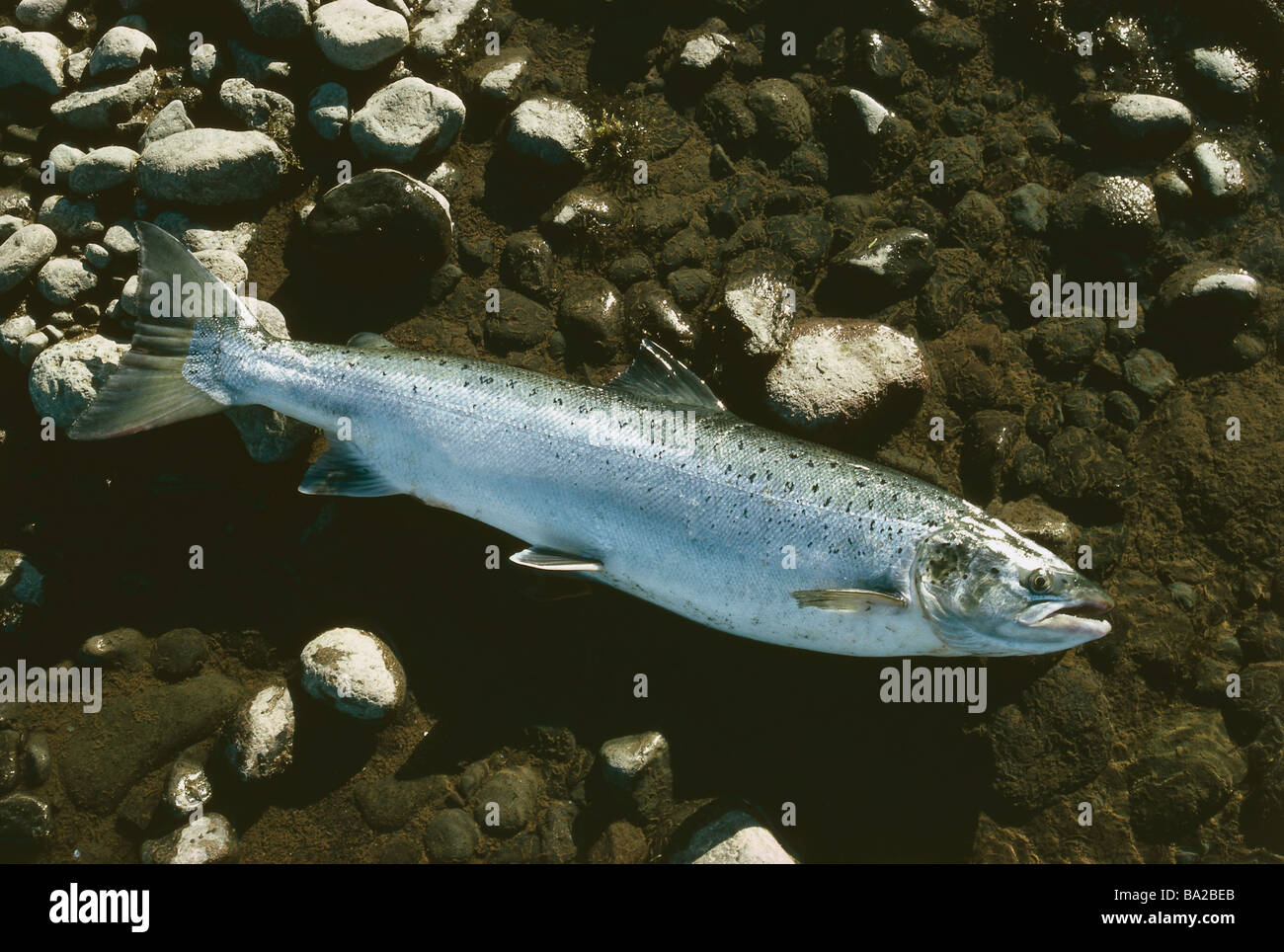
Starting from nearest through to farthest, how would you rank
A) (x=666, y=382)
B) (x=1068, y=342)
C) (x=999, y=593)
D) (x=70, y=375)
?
(x=999, y=593), (x=666, y=382), (x=70, y=375), (x=1068, y=342)

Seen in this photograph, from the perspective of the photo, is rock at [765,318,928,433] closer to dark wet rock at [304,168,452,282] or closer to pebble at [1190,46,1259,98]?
dark wet rock at [304,168,452,282]

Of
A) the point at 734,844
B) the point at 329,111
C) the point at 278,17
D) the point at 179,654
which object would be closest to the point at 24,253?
the point at 329,111

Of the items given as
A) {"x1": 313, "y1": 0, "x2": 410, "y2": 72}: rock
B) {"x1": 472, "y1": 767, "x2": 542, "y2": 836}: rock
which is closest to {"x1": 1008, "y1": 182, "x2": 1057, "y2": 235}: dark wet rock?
{"x1": 313, "y1": 0, "x2": 410, "y2": 72}: rock

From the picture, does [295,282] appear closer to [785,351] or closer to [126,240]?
[126,240]

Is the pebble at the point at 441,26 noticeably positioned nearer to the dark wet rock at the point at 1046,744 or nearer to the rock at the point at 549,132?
the rock at the point at 549,132

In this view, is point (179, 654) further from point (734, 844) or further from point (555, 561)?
point (734, 844)

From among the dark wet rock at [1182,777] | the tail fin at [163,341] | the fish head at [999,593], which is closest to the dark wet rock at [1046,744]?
the dark wet rock at [1182,777]
